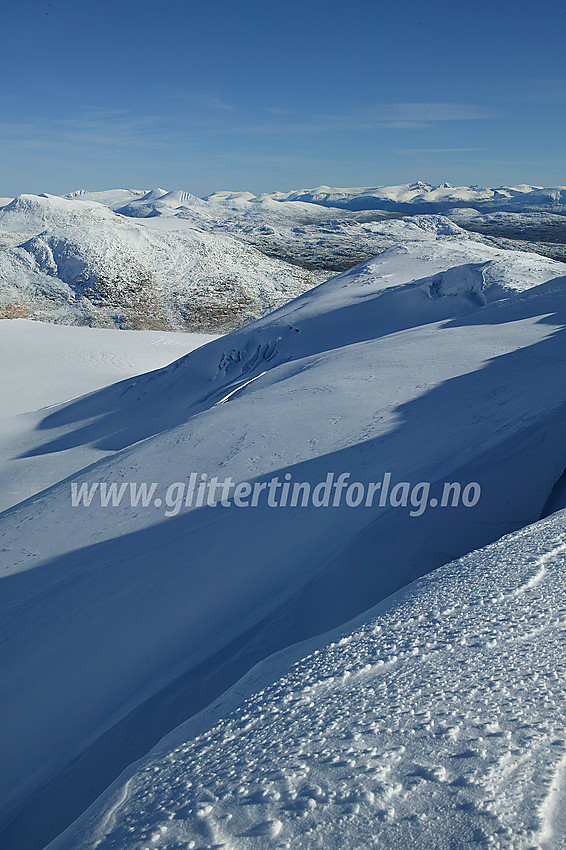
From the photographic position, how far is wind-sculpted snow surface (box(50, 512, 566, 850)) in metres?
1.78

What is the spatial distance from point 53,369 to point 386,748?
23500 millimetres

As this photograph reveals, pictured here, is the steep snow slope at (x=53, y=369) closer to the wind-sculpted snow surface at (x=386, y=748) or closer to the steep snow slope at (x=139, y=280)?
the wind-sculpted snow surface at (x=386, y=748)

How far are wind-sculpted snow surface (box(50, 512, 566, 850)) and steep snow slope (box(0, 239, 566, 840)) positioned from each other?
4.30 feet

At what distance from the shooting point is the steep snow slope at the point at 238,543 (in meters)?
3.99

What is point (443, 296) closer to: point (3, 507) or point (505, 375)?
point (505, 375)

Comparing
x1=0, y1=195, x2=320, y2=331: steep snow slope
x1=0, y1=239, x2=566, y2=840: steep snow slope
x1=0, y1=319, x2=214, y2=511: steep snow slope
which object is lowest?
x1=0, y1=239, x2=566, y2=840: steep snow slope

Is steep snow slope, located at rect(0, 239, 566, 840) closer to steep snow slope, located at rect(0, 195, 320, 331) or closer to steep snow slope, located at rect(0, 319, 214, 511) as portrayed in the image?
steep snow slope, located at rect(0, 319, 214, 511)

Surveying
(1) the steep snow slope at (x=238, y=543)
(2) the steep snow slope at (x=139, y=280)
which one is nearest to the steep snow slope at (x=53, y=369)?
(1) the steep snow slope at (x=238, y=543)

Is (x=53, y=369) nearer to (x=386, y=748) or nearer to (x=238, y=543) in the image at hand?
(x=238, y=543)

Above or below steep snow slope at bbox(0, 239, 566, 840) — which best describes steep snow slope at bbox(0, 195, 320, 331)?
above

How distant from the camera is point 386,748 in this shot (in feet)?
6.87

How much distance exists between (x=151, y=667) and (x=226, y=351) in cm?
1394

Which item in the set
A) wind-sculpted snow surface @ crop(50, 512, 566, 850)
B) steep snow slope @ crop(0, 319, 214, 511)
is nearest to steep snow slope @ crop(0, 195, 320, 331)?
steep snow slope @ crop(0, 319, 214, 511)

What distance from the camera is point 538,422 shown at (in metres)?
5.70
